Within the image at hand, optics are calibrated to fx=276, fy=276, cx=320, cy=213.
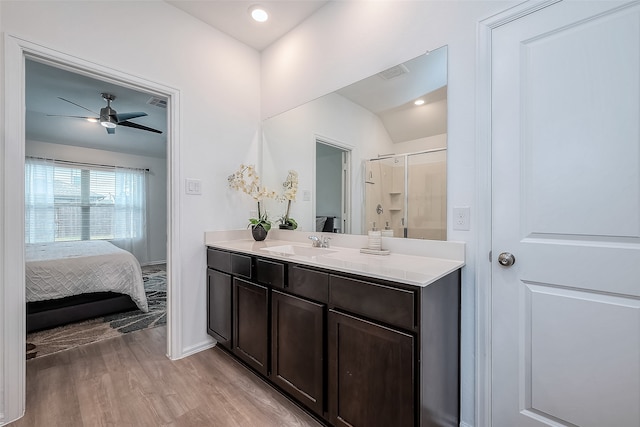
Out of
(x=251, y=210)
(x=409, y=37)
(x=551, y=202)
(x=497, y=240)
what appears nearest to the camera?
(x=551, y=202)

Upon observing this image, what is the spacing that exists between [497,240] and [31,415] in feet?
8.80

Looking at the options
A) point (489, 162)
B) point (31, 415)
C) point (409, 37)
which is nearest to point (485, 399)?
point (489, 162)

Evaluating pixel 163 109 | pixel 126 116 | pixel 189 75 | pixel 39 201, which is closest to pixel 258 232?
pixel 189 75

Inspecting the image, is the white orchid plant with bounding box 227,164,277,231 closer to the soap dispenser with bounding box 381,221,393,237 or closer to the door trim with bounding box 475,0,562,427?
the soap dispenser with bounding box 381,221,393,237

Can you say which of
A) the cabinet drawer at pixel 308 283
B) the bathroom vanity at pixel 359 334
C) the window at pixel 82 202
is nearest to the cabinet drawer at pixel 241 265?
the bathroom vanity at pixel 359 334

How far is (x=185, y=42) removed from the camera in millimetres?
2236

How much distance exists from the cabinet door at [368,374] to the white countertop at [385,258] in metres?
0.23

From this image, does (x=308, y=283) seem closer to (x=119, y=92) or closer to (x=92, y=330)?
(x=92, y=330)

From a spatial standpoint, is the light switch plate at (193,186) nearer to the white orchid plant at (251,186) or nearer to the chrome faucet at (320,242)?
the white orchid plant at (251,186)

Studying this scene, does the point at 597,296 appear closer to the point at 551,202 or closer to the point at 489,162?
the point at 551,202

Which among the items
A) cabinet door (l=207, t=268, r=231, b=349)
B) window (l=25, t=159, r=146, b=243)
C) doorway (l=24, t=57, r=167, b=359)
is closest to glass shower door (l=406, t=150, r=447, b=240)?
cabinet door (l=207, t=268, r=231, b=349)

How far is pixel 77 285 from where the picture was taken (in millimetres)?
2773

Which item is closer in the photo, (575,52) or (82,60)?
(575,52)

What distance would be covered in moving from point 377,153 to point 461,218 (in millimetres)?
675
